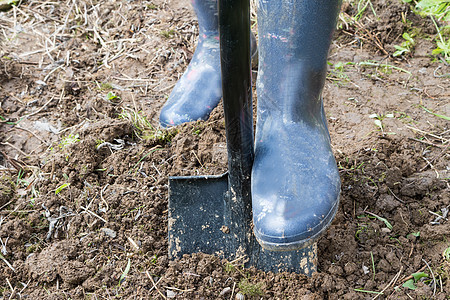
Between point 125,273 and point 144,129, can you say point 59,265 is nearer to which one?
point 125,273

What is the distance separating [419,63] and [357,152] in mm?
886

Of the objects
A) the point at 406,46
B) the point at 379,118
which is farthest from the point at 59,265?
the point at 406,46

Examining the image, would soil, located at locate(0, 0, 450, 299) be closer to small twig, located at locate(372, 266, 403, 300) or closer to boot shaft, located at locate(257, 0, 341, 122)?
small twig, located at locate(372, 266, 403, 300)

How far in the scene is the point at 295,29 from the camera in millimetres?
1218

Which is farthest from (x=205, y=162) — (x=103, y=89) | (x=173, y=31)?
(x=173, y=31)

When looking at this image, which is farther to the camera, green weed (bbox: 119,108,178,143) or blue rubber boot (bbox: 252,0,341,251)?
green weed (bbox: 119,108,178,143)

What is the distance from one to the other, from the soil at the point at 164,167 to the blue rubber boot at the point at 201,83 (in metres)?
0.08

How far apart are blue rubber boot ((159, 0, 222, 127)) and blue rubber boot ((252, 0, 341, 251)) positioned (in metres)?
0.49

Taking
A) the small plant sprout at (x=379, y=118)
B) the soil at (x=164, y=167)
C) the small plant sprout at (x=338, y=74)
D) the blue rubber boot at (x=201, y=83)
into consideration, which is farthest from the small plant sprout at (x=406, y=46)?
the blue rubber boot at (x=201, y=83)

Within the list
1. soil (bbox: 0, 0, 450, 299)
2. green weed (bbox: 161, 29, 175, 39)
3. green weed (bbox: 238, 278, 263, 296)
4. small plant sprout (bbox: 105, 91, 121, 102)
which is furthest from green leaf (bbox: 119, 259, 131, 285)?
green weed (bbox: 161, 29, 175, 39)

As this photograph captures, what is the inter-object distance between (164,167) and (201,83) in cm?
45

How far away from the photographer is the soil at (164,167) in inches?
52.6

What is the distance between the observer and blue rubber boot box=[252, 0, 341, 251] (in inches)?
46.2

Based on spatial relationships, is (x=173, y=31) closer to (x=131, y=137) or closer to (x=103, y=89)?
(x=103, y=89)
